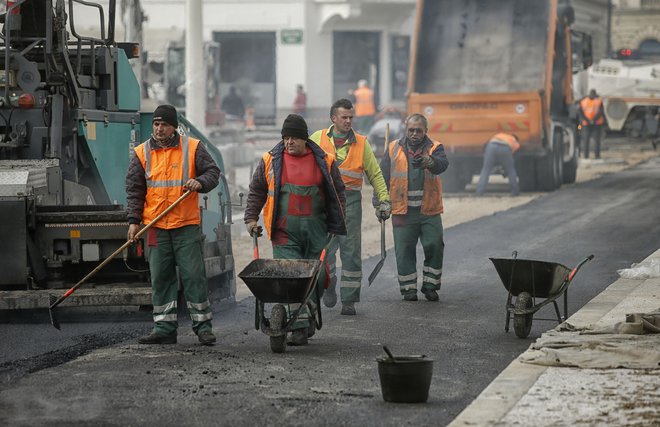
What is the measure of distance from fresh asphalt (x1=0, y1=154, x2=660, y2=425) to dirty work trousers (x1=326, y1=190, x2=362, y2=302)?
218mm

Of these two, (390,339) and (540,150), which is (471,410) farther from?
(540,150)

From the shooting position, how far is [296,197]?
10172 mm

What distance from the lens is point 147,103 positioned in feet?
95.9

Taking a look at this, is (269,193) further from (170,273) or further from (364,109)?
(364,109)

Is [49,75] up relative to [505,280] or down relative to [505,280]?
up

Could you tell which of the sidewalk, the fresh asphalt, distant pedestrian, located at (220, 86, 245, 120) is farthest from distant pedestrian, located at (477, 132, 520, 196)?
distant pedestrian, located at (220, 86, 245, 120)

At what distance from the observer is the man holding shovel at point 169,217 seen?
9.85m

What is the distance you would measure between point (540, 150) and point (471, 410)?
18.0 m

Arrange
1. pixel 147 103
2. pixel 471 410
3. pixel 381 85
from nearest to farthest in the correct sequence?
pixel 471 410 → pixel 147 103 → pixel 381 85

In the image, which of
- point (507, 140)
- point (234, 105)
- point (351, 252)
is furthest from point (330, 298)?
point (234, 105)

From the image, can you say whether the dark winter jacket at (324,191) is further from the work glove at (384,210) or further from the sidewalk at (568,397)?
the sidewalk at (568,397)

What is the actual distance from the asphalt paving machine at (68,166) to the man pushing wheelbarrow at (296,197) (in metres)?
1.08

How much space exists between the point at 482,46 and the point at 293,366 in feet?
56.4

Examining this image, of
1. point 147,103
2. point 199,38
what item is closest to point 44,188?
point 199,38
